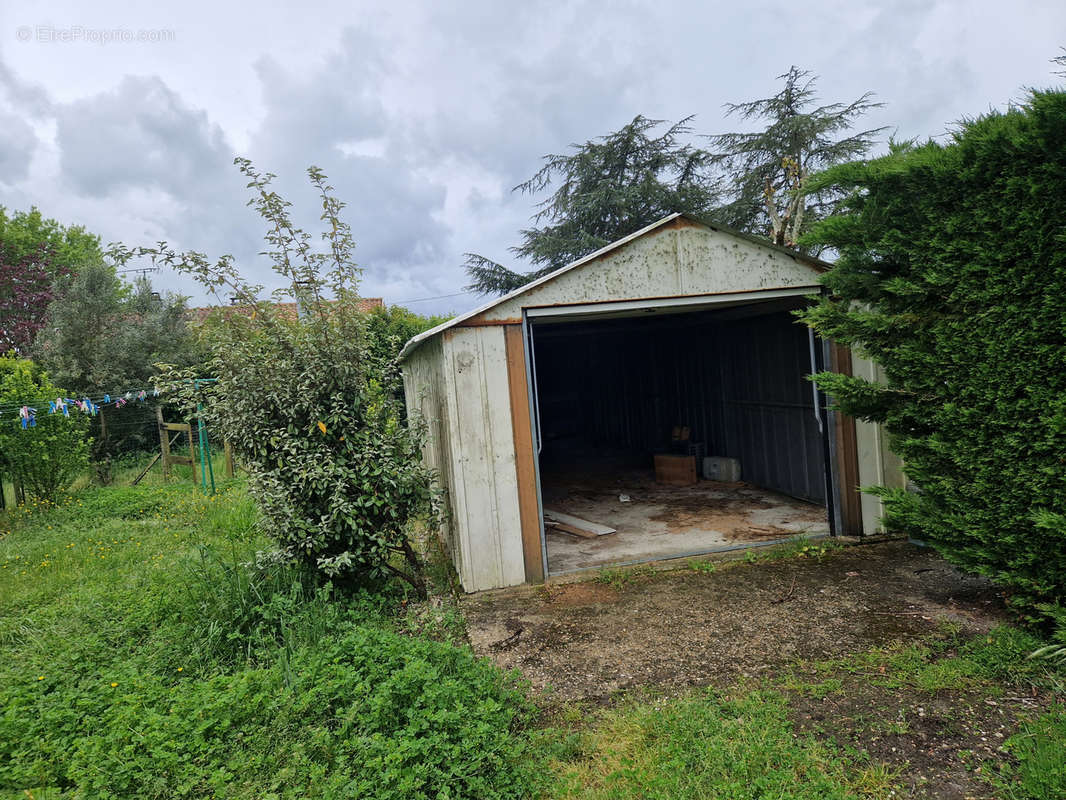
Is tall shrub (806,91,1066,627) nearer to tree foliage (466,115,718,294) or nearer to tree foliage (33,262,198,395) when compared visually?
tree foliage (33,262,198,395)

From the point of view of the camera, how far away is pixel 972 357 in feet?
11.9

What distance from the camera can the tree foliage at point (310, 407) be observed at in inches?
171

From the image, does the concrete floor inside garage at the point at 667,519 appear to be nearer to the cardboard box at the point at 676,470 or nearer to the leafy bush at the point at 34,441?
the cardboard box at the point at 676,470

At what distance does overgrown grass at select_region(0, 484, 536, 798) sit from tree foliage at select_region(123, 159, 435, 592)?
0.44m

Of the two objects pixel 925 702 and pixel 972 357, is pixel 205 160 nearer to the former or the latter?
pixel 972 357

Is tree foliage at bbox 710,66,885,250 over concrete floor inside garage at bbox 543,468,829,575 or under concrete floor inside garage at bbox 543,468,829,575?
over

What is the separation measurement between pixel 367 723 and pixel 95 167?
13.1m

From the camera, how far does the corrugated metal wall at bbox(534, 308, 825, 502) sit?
24.1ft

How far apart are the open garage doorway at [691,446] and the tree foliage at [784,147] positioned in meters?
8.35

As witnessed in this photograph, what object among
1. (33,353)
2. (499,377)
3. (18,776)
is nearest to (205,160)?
(33,353)

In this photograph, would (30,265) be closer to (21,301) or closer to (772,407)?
(21,301)

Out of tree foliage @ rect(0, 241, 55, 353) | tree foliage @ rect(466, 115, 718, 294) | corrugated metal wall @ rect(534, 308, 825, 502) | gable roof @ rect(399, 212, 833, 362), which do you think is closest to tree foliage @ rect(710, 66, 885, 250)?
tree foliage @ rect(466, 115, 718, 294)

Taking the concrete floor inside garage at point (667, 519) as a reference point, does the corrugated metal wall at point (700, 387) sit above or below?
above

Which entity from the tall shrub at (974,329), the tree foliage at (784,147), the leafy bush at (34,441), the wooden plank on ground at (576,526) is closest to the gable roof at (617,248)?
the tall shrub at (974,329)
